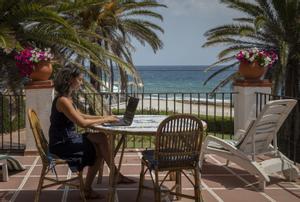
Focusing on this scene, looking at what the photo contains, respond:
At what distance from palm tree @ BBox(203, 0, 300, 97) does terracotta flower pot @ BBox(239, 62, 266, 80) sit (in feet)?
14.3

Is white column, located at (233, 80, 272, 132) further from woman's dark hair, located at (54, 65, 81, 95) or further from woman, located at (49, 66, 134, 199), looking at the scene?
woman's dark hair, located at (54, 65, 81, 95)

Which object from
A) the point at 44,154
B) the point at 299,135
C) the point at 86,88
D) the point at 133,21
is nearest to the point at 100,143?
the point at 44,154

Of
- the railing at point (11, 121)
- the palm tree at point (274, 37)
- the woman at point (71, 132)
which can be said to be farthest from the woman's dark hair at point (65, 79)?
the palm tree at point (274, 37)

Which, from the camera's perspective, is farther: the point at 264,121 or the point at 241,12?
the point at 241,12

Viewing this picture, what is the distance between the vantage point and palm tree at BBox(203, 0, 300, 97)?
1250 cm

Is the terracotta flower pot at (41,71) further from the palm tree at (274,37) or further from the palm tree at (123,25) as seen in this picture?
the palm tree at (123,25)

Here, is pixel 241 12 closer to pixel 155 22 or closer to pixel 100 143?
pixel 155 22

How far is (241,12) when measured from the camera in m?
13.7

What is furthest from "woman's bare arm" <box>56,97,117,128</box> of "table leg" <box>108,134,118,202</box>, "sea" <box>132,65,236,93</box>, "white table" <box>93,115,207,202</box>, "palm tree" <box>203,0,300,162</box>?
"sea" <box>132,65,236,93</box>

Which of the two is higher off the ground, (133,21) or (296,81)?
(133,21)

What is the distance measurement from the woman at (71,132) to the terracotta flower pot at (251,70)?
3566 millimetres

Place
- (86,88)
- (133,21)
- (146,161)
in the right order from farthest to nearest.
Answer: (133,21), (86,88), (146,161)

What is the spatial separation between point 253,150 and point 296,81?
850cm

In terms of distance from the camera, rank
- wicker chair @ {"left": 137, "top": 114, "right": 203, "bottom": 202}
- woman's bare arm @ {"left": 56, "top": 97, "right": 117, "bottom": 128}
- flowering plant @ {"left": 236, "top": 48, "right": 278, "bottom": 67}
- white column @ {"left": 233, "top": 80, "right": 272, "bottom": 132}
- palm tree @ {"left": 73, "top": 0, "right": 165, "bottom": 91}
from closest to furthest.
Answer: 1. wicker chair @ {"left": 137, "top": 114, "right": 203, "bottom": 202}
2. woman's bare arm @ {"left": 56, "top": 97, "right": 117, "bottom": 128}
3. flowering plant @ {"left": 236, "top": 48, "right": 278, "bottom": 67}
4. white column @ {"left": 233, "top": 80, "right": 272, "bottom": 132}
5. palm tree @ {"left": 73, "top": 0, "right": 165, "bottom": 91}
